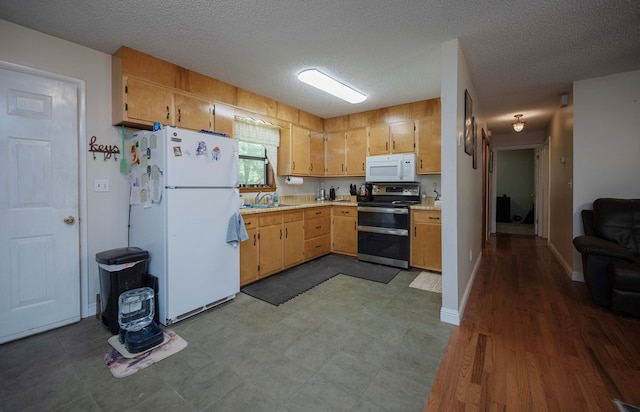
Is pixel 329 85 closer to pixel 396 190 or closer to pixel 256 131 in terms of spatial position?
pixel 256 131

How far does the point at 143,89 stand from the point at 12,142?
1.07 metres

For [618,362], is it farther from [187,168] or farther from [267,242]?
[187,168]

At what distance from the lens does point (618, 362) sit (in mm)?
1874

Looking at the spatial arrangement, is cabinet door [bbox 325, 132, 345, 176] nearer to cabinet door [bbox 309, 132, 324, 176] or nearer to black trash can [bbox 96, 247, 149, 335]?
cabinet door [bbox 309, 132, 324, 176]

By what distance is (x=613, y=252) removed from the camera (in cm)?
259

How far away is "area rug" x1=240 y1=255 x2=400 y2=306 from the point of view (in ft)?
10.2

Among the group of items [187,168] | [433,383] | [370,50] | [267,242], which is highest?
[370,50]

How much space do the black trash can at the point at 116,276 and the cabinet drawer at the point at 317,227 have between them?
2272mm

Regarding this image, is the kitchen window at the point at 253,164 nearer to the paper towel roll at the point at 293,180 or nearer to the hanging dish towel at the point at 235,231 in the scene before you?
the paper towel roll at the point at 293,180

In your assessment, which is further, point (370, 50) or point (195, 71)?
point (195, 71)

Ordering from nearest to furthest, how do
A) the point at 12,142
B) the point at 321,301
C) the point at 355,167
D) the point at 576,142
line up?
the point at 12,142
the point at 321,301
the point at 576,142
the point at 355,167

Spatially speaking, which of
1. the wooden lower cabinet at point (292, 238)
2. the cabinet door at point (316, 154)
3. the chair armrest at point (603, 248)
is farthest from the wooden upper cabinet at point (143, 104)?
the chair armrest at point (603, 248)

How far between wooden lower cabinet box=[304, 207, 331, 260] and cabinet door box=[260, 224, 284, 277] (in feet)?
1.90

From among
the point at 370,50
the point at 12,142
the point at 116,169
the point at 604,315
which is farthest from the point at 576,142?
the point at 12,142
